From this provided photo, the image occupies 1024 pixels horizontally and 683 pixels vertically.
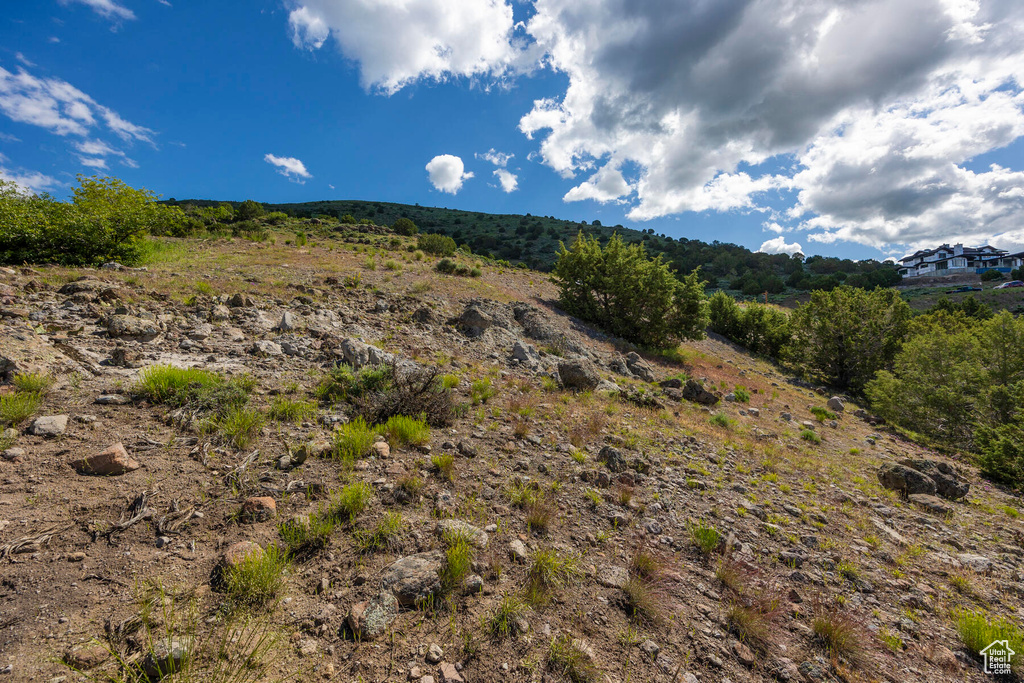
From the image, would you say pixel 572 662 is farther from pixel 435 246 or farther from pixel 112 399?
pixel 435 246

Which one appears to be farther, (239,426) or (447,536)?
(239,426)

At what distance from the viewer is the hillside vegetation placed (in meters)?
2.28

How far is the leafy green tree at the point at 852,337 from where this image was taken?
21.4m

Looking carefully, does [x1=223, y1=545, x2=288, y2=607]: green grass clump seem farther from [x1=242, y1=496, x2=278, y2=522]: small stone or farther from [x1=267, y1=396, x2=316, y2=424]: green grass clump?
[x1=267, y1=396, x2=316, y2=424]: green grass clump

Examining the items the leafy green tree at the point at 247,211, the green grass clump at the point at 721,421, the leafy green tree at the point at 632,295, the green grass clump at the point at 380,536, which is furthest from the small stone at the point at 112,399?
the leafy green tree at the point at 247,211

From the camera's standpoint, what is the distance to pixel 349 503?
3.26m

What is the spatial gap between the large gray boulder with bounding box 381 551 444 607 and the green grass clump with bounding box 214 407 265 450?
2.55 m

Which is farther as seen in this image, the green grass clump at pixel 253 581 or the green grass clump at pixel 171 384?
the green grass clump at pixel 171 384

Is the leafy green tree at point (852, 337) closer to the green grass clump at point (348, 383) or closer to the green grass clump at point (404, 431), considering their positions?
the green grass clump at point (404, 431)

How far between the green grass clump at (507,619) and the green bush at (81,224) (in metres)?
15.5

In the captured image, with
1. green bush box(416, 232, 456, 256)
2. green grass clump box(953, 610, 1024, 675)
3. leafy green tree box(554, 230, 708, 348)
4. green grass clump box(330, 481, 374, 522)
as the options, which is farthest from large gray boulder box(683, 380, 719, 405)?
green bush box(416, 232, 456, 256)

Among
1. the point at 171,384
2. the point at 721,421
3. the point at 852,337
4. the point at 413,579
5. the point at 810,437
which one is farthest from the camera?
the point at 852,337

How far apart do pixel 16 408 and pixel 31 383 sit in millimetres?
624

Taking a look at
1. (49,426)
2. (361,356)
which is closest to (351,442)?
(49,426)
